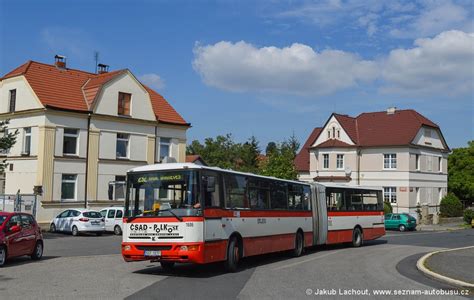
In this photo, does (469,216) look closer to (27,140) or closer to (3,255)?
(27,140)

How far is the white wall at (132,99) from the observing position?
127ft

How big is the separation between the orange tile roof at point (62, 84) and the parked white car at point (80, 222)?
760cm

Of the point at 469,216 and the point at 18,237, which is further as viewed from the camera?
the point at 469,216

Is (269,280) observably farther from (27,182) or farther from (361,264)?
(27,182)

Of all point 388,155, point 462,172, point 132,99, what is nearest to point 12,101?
point 132,99

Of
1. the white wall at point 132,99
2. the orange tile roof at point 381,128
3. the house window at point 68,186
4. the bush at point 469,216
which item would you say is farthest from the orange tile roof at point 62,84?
the bush at point 469,216

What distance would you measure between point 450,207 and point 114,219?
41296mm

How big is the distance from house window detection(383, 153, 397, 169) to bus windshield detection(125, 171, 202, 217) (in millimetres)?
45876

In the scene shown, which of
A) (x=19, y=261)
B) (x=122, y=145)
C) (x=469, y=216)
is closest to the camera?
(x=19, y=261)

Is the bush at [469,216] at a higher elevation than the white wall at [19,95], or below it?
below

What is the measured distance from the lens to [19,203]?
1278 inches

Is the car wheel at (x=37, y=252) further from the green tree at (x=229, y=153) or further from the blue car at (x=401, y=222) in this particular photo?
the green tree at (x=229, y=153)

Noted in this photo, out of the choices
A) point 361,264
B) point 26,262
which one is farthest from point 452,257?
point 26,262

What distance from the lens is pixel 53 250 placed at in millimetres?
21609
